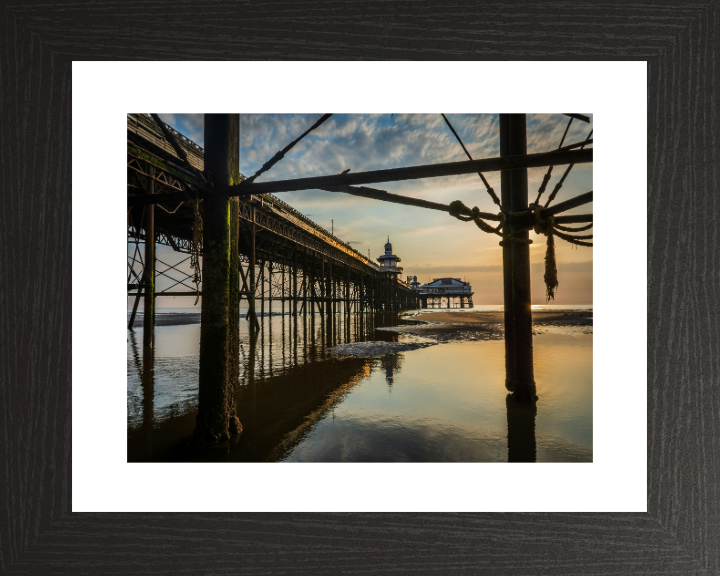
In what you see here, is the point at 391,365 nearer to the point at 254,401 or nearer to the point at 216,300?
the point at 254,401

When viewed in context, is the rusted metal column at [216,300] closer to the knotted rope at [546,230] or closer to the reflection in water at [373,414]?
the reflection in water at [373,414]

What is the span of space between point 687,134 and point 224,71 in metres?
3.47

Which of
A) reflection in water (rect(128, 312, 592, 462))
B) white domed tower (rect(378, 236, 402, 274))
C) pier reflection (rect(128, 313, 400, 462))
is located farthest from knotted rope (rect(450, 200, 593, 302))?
white domed tower (rect(378, 236, 402, 274))

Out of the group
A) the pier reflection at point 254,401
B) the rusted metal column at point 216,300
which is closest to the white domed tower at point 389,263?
the pier reflection at point 254,401

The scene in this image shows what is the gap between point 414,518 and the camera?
2.09m

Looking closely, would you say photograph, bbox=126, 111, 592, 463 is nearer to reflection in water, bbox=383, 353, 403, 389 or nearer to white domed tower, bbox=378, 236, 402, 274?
reflection in water, bbox=383, 353, 403, 389

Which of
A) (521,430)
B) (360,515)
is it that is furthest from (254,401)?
(521,430)

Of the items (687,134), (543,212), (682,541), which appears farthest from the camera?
(543,212)

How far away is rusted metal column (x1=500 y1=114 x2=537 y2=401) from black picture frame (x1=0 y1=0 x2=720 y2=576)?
1476 mm

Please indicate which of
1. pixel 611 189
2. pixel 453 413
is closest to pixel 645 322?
pixel 611 189

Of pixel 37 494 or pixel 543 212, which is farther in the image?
pixel 543 212

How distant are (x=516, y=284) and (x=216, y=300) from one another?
144 inches

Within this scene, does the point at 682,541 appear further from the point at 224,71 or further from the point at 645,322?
the point at 224,71

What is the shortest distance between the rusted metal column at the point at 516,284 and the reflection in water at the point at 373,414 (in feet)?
1.39
